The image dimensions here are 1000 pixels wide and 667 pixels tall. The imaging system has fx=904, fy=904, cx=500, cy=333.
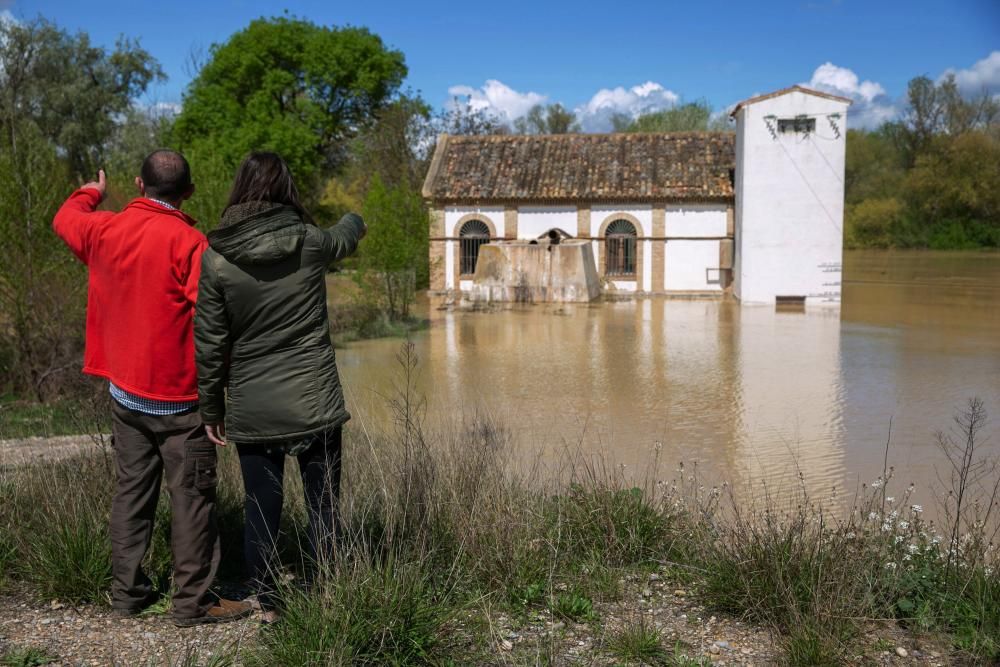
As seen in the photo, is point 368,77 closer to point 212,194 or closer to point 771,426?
point 212,194

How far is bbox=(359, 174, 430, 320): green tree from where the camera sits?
20.1 meters

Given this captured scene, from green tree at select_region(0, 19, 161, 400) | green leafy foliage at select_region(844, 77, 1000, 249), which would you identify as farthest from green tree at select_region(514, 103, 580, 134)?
green tree at select_region(0, 19, 161, 400)

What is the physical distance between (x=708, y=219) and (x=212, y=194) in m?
17.5

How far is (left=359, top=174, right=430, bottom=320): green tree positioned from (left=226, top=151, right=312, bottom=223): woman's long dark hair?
52.0ft

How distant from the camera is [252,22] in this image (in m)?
37.3

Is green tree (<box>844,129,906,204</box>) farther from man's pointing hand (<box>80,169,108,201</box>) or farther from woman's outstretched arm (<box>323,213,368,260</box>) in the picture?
man's pointing hand (<box>80,169,108,201</box>)

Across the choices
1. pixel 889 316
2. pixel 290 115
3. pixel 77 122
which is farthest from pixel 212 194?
pixel 77 122

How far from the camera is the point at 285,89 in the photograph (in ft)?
125

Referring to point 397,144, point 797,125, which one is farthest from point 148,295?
point 397,144

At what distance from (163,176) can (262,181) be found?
562 mm

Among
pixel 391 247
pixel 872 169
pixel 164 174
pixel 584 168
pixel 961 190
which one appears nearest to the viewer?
pixel 164 174

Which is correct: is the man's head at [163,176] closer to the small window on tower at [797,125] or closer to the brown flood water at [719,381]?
the brown flood water at [719,381]

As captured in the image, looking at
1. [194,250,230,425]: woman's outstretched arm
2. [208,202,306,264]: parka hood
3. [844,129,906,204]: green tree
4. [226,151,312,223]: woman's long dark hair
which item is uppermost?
[844,129,906,204]: green tree

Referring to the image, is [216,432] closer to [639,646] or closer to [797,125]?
[639,646]
